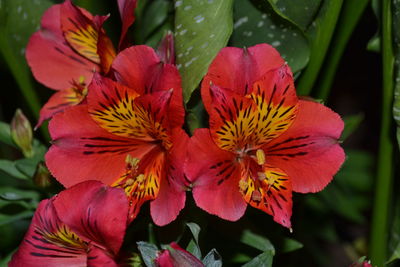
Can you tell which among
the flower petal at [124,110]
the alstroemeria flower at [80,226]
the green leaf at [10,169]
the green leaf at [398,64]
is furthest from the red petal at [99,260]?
the green leaf at [398,64]

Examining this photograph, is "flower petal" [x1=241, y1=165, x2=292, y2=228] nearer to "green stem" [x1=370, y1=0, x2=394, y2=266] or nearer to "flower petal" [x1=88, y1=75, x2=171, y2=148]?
"flower petal" [x1=88, y1=75, x2=171, y2=148]

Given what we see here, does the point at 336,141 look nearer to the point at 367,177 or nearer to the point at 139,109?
the point at 139,109

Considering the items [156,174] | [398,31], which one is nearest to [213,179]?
[156,174]

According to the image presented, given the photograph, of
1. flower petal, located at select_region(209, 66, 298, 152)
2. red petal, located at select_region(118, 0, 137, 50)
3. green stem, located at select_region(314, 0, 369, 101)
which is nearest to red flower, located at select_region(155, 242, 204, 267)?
flower petal, located at select_region(209, 66, 298, 152)

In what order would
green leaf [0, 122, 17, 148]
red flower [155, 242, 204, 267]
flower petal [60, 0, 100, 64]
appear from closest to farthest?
red flower [155, 242, 204, 267], flower petal [60, 0, 100, 64], green leaf [0, 122, 17, 148]

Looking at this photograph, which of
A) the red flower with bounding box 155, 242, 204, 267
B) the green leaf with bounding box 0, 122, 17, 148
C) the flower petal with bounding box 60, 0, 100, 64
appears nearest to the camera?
the red flower with bounding box 155, 242, 204, 267

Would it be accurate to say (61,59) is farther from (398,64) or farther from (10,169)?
(398,64)
